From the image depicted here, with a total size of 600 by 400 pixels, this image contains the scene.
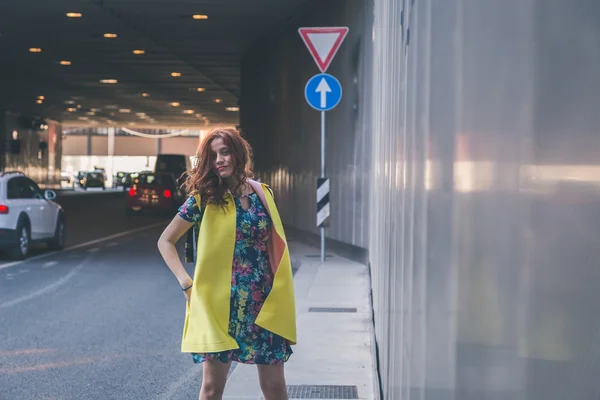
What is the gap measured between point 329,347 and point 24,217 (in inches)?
396

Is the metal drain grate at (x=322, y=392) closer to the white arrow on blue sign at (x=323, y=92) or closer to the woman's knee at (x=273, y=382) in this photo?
the woman's knee at (x=273, y=382)

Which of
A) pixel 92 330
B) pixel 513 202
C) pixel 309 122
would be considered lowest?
pixel 92 330

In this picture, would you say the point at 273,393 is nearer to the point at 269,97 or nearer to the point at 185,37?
the point at 269,97

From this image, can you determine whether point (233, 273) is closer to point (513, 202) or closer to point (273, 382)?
point (273, 382)

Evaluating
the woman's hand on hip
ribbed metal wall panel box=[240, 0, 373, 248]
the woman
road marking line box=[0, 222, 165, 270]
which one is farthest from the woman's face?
road marking line box=[0, 222, 165, 270]

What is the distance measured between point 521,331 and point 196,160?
121 inches

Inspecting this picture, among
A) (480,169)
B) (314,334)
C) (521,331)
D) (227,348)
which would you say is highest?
(480,169)

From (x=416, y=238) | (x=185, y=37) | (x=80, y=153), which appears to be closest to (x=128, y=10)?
(x=185, y=37)

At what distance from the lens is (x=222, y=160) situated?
4227 millimetres

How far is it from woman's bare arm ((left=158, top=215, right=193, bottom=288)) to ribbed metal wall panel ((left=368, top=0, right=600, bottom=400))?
6.18 ft

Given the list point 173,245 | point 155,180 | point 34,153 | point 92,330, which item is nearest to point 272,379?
point 173,245

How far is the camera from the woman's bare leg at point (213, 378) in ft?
13.5

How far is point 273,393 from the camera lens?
4254 millimetres

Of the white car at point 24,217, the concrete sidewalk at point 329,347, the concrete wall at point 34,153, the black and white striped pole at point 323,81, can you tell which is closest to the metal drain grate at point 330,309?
the concrete sidewalk at point 329,347
